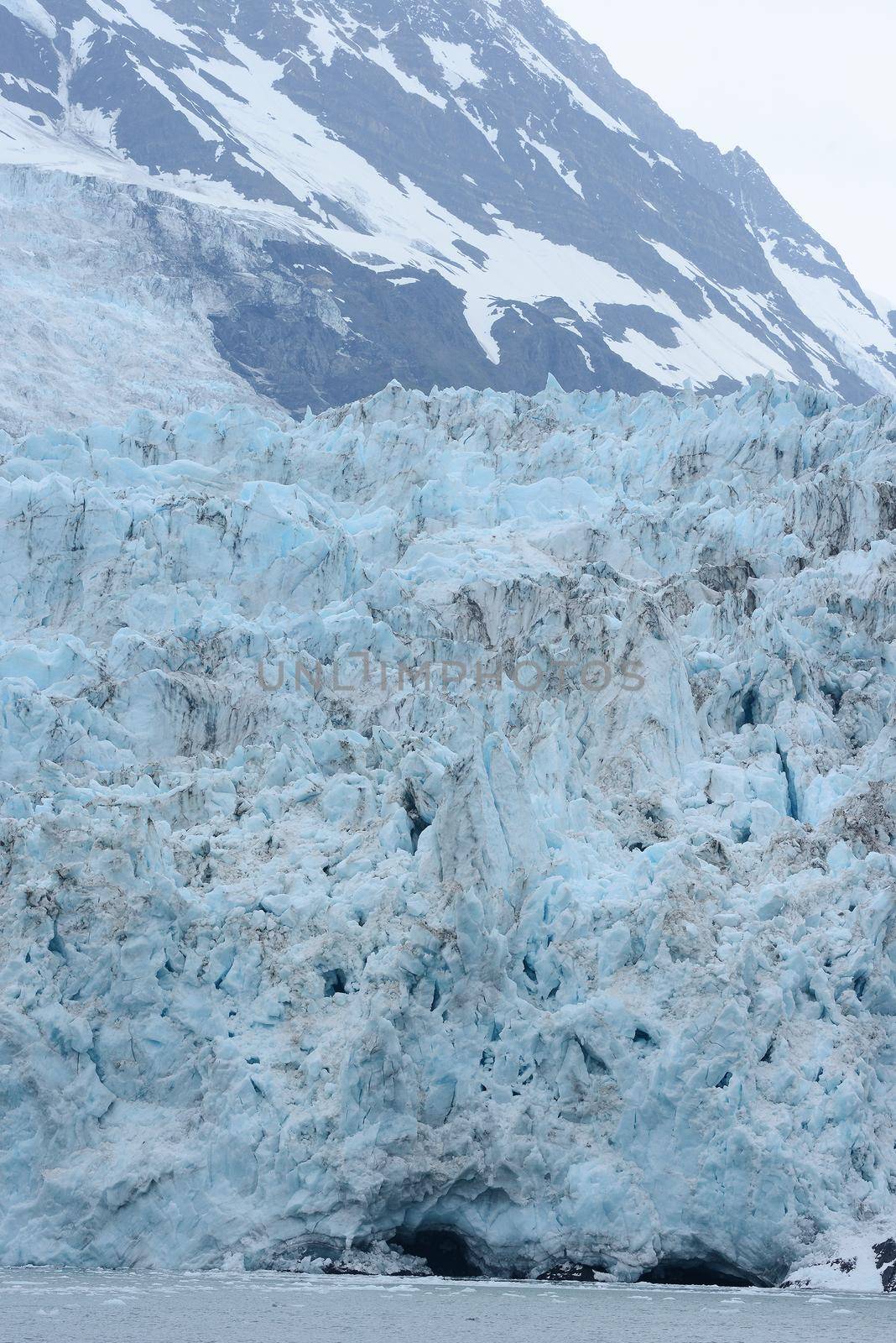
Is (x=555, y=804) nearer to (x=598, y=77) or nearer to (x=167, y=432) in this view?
(x=167, y=432)

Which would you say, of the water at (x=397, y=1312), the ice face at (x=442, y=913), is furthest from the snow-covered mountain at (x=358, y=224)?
the water at (x=397, y=1312)

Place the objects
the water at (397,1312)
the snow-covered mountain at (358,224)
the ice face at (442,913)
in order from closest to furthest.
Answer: the water at (397,1312) → the ice face at (442,913) → the snow-covered mountain at (358,224)

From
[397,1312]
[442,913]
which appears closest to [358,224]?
[442,913]

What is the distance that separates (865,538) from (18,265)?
29.8 metres

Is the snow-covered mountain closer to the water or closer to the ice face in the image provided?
the ice face

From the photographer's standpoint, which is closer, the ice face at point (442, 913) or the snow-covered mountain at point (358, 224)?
the ice face at point (442, 913)

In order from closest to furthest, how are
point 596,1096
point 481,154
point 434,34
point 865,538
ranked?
point 596,1096 < point 865,538 < point 481,154 < point 434,34

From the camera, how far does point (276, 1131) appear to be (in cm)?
1395

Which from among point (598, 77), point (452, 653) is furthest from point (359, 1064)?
point (598, 77)

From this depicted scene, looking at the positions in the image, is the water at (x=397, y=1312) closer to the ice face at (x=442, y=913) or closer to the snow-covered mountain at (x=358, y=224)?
the ice face at (x=442, y=913)

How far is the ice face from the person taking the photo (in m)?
13.9

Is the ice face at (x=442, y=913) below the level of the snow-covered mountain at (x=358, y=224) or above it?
above

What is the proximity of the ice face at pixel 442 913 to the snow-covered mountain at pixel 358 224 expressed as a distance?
774 inches

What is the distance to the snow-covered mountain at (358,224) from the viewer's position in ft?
162
